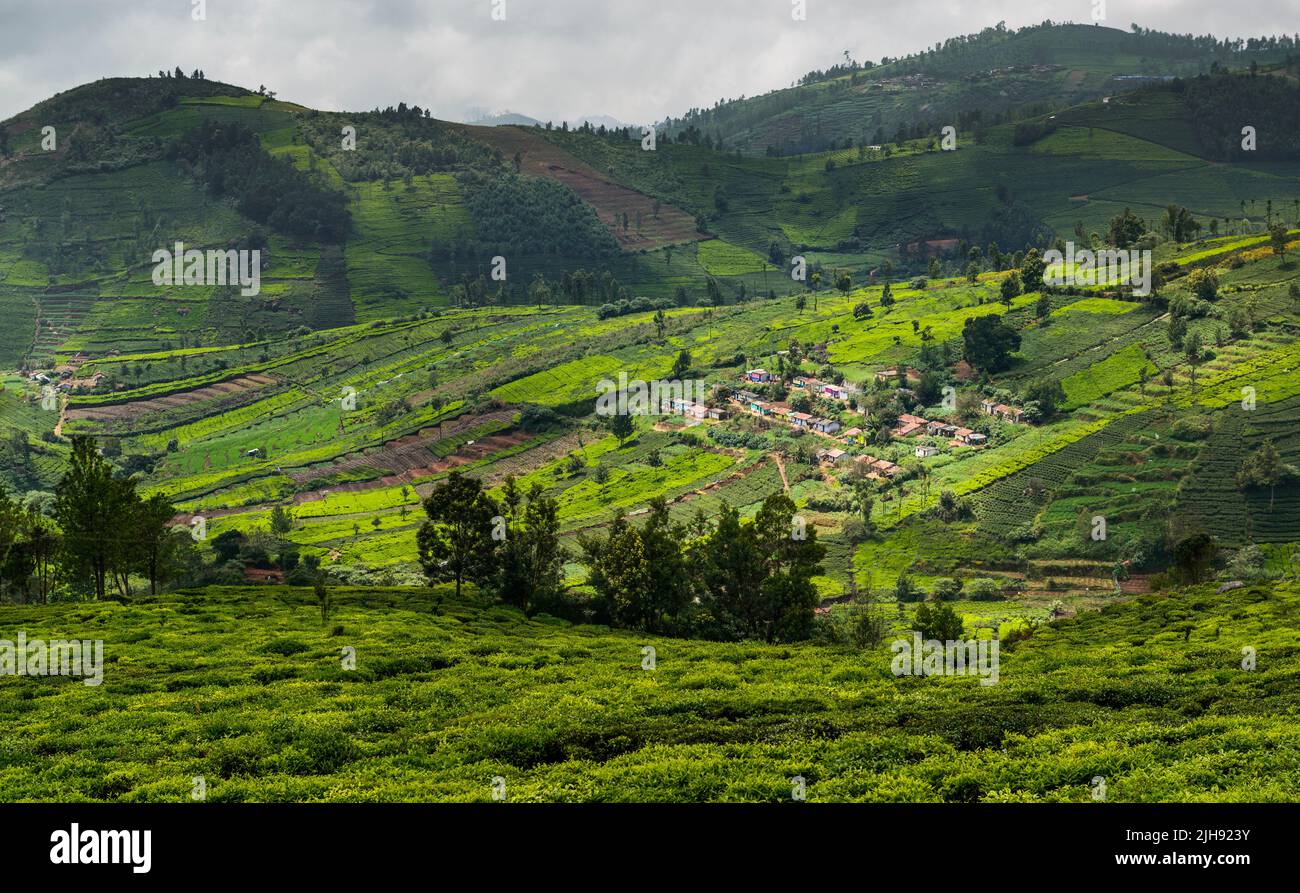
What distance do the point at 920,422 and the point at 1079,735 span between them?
17678 centimetres

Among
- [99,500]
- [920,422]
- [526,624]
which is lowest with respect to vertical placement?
[526,624]

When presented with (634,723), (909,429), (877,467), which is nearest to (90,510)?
(634,723)

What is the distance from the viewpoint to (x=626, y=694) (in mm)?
39375

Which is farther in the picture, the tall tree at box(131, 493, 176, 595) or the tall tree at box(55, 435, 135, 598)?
the tall tree at box(131, 493, 176, 595)

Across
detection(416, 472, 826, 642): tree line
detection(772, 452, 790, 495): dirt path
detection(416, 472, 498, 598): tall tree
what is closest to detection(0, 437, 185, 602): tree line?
detection(416, 472, 498, 598): tall tree

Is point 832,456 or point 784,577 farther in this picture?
point 832,456
